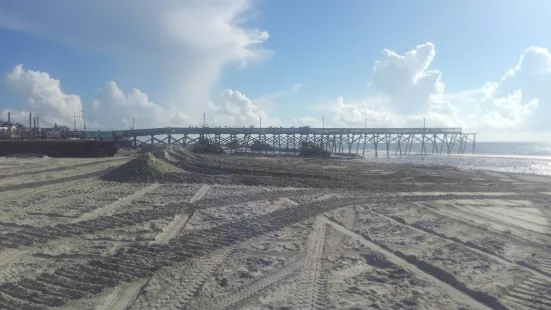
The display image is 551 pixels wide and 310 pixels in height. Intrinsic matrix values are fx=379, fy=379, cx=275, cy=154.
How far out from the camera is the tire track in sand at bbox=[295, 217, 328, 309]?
3.87 meters

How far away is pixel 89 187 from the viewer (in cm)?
1195

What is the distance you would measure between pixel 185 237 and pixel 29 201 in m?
5.39

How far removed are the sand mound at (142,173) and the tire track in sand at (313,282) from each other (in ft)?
30.9

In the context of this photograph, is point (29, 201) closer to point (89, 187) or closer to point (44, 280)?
point (89, 187)

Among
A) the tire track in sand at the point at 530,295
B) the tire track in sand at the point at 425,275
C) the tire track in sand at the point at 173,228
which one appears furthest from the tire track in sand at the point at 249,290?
the tire track in sand at the point at 530,295

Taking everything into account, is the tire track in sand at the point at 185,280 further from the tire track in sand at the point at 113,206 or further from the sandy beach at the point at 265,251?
the tire track in sand at the point at 113,206

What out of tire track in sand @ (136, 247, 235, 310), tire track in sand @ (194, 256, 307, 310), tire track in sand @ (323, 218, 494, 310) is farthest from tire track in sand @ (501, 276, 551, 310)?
tire track in sand @ (136, 247, 235, 310)

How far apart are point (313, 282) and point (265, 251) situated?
4.40ft

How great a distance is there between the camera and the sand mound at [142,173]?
1403 centimetres

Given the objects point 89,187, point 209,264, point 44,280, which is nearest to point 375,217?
point 209,264

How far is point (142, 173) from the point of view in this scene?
14.4 meters

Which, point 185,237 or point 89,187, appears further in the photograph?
point 89,187

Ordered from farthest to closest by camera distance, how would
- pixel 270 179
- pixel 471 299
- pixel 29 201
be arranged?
pixel 270 179 < pixel 29 201 < pixel 471 299

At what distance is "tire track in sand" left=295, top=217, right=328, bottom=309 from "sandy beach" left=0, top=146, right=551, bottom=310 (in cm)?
2
